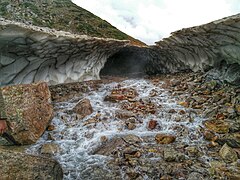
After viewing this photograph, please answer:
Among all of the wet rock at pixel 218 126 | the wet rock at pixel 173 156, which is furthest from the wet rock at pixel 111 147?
the wet rock at pixel 218 126

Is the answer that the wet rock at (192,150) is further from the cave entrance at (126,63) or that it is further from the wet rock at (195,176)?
the cave entrance at (126,63)

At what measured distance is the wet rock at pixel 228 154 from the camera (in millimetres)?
4293

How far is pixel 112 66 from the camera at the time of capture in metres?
20.3

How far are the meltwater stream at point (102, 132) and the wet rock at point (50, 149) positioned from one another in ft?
0.23

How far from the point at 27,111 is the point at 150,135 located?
2.58 meters

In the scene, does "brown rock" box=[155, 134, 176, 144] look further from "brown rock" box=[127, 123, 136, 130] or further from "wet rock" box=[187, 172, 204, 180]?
"wet rock" box=[187, 172, 204, 180]

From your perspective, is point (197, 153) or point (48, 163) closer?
point (48, 163)

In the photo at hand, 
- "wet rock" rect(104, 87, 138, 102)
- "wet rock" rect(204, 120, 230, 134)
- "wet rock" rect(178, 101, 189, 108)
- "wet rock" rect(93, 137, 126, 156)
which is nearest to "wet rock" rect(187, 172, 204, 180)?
"wet rock" rect(93, 137, 126, 156)

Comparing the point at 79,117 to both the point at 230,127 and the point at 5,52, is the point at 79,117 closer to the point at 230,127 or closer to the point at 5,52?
the point at 5,52

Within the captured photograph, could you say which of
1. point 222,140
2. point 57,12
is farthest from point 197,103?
point 57,12

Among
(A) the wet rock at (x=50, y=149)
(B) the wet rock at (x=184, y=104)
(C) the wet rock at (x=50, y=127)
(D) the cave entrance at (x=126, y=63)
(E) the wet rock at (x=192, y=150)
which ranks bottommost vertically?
(A) the wet rock at (x=50, y=149)

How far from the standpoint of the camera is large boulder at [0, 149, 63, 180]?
3.54 m

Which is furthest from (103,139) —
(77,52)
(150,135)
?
(77,52)

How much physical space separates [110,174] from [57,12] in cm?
2900
